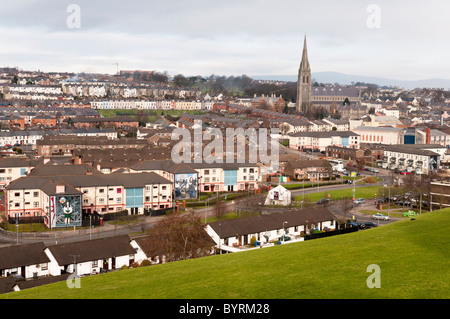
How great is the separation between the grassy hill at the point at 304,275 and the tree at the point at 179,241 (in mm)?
4626

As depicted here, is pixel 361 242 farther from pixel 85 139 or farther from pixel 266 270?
pixel 85 139

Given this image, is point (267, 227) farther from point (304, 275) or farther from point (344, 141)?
point (344, 141)

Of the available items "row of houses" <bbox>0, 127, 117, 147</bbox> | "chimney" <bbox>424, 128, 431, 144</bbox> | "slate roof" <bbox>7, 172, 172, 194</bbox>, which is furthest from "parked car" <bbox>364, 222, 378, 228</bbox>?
"row of houses" <bbox>0, 127, 117, 147</bbox>

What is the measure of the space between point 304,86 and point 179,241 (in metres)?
74.7

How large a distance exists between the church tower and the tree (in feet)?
234

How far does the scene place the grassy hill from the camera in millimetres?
8594

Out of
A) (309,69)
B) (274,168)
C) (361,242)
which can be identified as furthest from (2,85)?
(361,242)

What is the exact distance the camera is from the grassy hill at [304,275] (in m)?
8.59

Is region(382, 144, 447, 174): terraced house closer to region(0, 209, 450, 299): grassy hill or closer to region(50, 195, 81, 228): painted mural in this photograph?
region(50, 195, 81, 228): painted mural

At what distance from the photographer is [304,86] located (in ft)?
294

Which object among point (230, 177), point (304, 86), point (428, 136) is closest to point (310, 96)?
point (304, 86)

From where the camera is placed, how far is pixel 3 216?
26.7 m

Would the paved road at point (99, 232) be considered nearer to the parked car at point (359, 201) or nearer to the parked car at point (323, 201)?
the parked car at point (323, 201)
